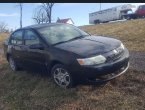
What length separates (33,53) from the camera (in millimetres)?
8031

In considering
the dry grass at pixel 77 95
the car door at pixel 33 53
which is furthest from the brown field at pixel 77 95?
the car door at pixel 33 53

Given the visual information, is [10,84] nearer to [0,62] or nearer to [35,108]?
[35,108]

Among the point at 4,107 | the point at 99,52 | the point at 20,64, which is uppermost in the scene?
the point at 99,52

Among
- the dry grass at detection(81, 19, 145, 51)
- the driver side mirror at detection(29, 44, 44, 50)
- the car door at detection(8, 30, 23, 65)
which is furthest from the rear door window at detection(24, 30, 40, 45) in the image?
the dry grass at detection(81, 19, 145, 51)

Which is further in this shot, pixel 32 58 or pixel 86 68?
pixel 32 58

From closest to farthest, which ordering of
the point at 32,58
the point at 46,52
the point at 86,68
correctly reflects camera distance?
the point at 86,68 < the point at 46,52 < the point at 32,58

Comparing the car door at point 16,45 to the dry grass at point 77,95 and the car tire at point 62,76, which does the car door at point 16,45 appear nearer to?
the dry grass at point 77,95

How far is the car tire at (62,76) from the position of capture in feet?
22.7

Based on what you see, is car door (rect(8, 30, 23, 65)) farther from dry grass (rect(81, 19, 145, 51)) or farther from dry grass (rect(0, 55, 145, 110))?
dry grass (rect(81, 19, 145, 51))

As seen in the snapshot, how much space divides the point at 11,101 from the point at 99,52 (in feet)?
8.95

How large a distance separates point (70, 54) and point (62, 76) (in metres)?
0.66

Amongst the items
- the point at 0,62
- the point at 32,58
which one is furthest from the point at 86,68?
the point at 0,62

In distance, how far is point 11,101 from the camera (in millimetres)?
7512

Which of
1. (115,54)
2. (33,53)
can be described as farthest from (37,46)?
(115,54)
